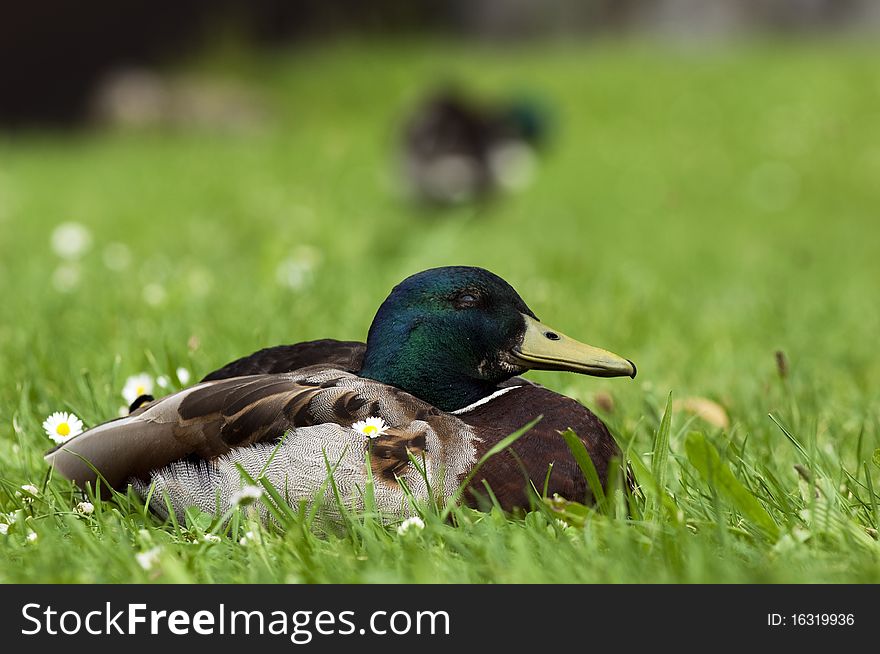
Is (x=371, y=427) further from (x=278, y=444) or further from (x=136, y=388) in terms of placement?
(x=136, y=388)

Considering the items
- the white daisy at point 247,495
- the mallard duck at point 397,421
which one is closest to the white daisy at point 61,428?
the mallard duck at point 397,421

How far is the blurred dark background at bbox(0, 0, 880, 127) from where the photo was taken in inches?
541

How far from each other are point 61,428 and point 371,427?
0.78 meters

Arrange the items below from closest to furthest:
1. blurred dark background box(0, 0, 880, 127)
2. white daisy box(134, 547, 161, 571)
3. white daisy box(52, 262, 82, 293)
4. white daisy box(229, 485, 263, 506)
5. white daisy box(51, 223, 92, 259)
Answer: white daisy box(134, 547, 161, 571) < white daisy box(229, 485, 263, 506) < white daisy box(52, 262, 82, 293) < white daisy box(51, 223, 92, 259) < blurred dark background box(0, 0, 880, 127)

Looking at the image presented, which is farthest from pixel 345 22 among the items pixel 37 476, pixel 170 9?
pixel 37 476

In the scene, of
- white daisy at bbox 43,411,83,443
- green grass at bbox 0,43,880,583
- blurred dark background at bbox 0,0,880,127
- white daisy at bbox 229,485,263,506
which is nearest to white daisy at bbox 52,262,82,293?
green grass at bbox 0,43,880,583

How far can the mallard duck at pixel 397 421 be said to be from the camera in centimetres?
200

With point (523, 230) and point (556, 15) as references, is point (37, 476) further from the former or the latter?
point (556, 15)

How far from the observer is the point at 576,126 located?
1245cm

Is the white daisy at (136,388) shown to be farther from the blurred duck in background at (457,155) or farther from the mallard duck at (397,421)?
the blurred duck in background at (457,155)

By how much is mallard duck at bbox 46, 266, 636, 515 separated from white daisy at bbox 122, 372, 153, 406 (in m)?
0.37

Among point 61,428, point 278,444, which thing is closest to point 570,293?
point 61,428

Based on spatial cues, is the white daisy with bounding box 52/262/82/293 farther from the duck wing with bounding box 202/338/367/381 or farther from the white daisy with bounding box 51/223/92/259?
the duck wing with bounding box 202/338/367/381

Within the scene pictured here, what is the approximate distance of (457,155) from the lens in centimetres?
849
